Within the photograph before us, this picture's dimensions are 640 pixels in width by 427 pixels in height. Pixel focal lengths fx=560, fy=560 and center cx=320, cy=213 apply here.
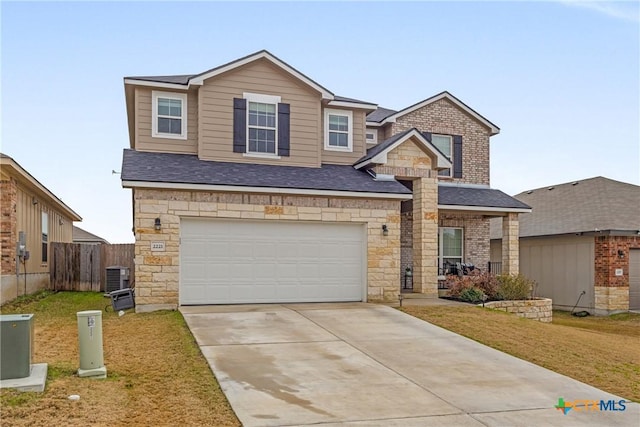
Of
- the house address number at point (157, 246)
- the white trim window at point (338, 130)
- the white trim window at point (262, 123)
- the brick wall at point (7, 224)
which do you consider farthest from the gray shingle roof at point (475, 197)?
the brick wall at point (7, 224)

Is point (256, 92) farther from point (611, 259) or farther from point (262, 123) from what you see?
point (611, 259)

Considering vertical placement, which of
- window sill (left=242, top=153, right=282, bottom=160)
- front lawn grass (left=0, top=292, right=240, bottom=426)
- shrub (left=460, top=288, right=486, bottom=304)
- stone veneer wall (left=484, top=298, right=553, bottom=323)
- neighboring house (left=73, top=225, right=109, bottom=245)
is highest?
window sill (left=242, top=153, right=282, bottom=160)

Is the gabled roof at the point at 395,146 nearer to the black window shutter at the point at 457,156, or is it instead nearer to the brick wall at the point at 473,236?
the brick wall at the point at 473,236

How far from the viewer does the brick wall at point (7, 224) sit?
15883 millimetres

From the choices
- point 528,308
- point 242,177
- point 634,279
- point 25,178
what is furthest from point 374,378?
point 634,279

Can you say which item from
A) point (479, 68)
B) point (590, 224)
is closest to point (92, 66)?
point (479, 68)

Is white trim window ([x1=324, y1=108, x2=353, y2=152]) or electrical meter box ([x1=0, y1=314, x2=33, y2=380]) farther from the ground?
white trim window ([x1=324, y1=108, x2=353, y2=152])

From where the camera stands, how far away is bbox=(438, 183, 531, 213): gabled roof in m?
19.5

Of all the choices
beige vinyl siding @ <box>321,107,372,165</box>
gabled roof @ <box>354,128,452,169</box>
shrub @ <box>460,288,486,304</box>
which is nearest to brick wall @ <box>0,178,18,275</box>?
beige vinyl siding @ <box>321,107,372,165</box>

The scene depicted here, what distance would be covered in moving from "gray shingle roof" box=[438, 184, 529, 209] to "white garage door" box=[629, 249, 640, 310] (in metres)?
4.86

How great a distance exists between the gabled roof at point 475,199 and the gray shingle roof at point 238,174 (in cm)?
358

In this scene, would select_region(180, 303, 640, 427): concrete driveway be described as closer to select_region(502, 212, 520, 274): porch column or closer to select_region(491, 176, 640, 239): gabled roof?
select_region(502, 212, 520, 274): porch column

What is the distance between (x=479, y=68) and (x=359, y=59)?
11.6 feet

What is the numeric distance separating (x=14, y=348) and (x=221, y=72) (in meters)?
11.1
